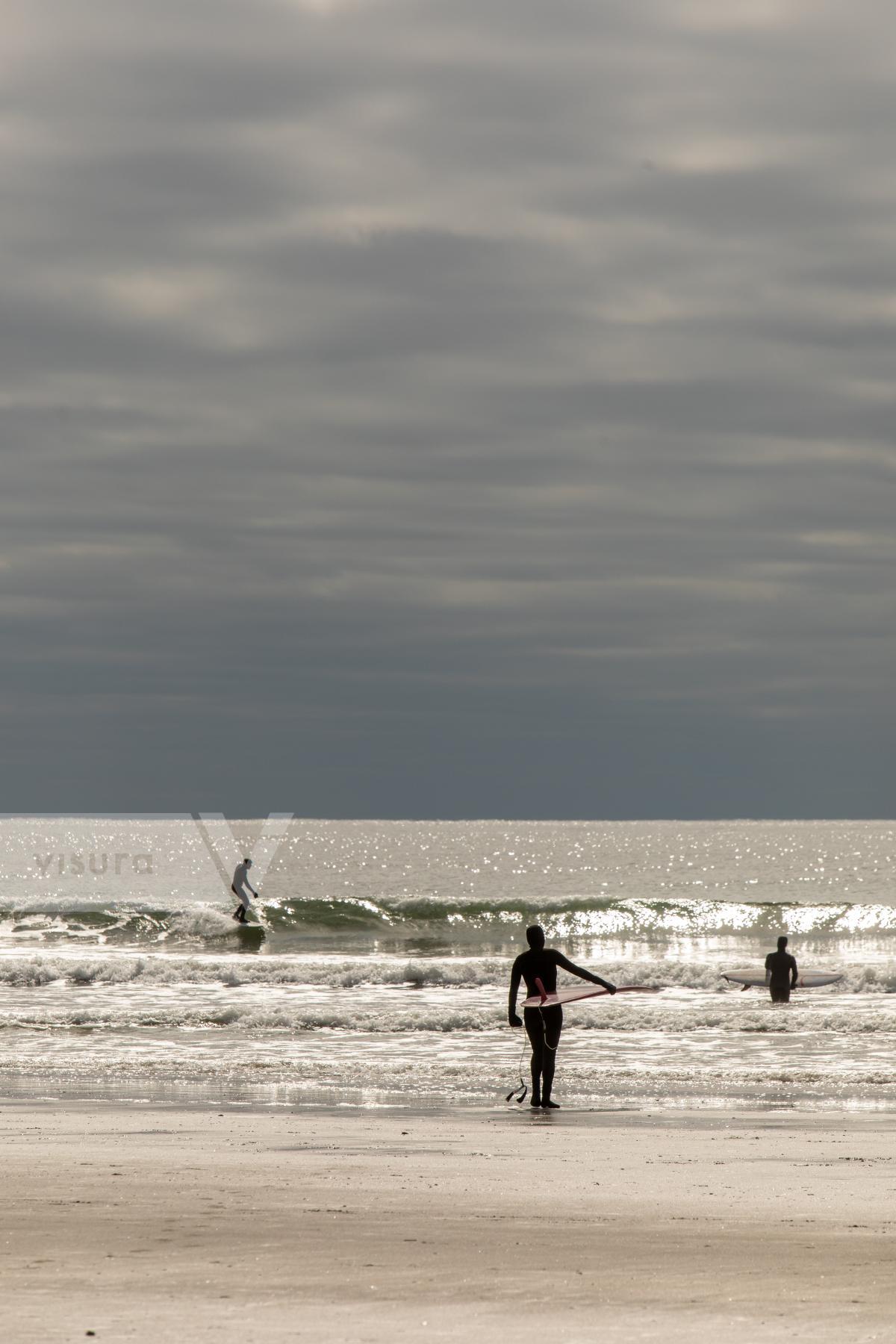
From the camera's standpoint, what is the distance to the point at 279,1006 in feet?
82.5

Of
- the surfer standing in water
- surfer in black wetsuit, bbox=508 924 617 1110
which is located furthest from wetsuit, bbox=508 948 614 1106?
the surfer standing in water

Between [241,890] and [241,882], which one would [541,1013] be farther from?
[241,890]

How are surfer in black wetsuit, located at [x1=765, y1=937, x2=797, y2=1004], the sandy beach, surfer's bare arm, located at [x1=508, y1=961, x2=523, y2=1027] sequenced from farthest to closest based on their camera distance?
surfer in black wetsuit, located at [x1=765, y1=937, x2=797, y2=1004] < surfer's bare arm, located at [x1=508, y1=961, x2=523, y2=1027] < the sandy beach

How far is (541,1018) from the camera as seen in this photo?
14633 mm

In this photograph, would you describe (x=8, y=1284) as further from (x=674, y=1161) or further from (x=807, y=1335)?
(x=674, y=1161)

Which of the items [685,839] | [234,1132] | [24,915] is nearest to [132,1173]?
[234,1132]

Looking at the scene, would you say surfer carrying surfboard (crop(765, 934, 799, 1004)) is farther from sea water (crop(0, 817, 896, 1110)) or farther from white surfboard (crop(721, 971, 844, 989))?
white surfboard (crop(721, 971, 844, 989))

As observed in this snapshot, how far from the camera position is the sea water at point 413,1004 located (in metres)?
16.5

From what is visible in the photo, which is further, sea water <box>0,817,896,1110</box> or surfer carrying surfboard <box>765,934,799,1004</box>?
surfer carrying surfboard <box>765,934,799,1004</box>

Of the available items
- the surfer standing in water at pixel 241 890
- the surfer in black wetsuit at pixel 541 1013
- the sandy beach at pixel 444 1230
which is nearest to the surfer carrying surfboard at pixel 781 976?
the surfer in black wetsuit at pixel 541 1013

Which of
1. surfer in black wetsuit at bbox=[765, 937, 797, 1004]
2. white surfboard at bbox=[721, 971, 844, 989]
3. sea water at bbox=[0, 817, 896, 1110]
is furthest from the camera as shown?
white surfboard at bbox=[721, 971, 844, 989]

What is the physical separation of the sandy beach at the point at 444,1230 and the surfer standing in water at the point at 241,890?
31.9 meters

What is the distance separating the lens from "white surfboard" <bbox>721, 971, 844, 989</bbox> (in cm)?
2795

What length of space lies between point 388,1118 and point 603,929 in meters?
37.5
